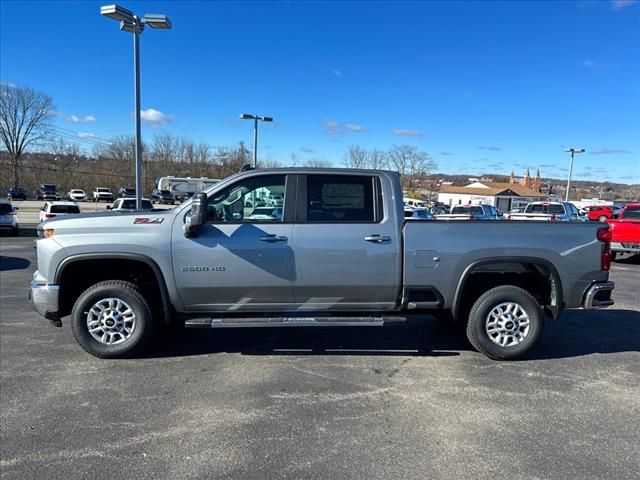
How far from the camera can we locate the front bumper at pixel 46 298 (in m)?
4.48

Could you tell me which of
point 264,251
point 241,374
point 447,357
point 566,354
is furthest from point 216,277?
point 566,354

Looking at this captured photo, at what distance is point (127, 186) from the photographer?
77.9 meters

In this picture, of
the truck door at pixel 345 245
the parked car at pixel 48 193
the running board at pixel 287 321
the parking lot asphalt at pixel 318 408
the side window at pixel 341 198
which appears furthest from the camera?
the parked car at pixel 48 193

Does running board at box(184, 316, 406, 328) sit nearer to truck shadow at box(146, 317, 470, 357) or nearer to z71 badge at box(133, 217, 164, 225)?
truck shadow at box(146, 317, 470, 357)

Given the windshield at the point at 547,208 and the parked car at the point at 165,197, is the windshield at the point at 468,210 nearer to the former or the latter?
the windshield at the point at 547,208

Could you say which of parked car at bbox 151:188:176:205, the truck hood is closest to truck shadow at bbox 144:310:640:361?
the truck hood

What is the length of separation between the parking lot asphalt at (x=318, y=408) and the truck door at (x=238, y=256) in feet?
2.32

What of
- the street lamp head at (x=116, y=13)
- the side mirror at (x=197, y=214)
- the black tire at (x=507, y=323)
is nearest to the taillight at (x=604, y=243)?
the black tire at (x=507, y=323)

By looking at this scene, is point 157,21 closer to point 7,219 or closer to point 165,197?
point 7,219

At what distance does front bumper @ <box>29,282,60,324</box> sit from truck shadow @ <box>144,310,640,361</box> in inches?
42.7

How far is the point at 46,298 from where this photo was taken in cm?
448

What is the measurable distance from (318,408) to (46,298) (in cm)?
300

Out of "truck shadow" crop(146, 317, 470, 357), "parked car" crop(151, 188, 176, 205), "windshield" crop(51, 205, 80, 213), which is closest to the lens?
"truck shadow" crop(146, 317, 470, 357)

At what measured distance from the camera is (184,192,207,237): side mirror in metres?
4.21
